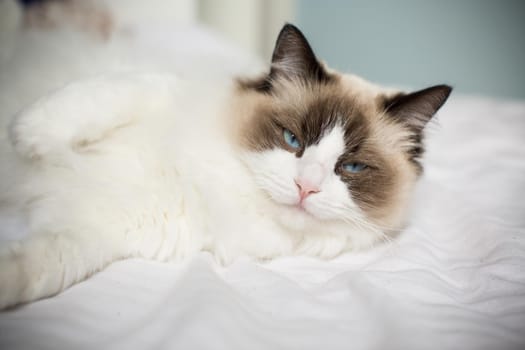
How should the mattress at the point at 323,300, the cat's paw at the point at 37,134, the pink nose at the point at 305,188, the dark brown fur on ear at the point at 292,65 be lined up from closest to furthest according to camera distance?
the mattress at the point at 323,300, the pink nose at the point at 305,188, the cat's paw at the point at 37,134, the dark brown fur on ear at the point at 292,65

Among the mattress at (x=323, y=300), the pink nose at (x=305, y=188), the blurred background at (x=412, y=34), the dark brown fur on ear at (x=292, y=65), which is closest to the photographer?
the mattress at (x=323, y=300)

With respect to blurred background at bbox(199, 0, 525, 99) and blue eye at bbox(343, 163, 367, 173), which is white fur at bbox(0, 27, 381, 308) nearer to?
blue eye at bbox(343, 163, 367, 173)

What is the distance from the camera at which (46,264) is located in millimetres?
815

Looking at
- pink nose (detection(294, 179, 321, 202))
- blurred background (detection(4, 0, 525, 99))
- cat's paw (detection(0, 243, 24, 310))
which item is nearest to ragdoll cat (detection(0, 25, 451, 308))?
pink nose (detection(294, 179, 321, 202))

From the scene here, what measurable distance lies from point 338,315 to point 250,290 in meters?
0.24

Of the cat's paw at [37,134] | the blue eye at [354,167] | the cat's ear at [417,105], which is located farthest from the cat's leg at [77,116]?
the cat's ear at [417,105]

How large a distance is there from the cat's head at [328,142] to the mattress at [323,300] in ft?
0.56

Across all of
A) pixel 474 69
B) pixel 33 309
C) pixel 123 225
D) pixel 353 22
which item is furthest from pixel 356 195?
pixel 474 69

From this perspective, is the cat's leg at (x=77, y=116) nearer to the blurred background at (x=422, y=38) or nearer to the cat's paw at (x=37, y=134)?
the cat's paw at (x=37, y=134)

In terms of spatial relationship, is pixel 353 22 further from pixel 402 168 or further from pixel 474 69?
pixel 402 168

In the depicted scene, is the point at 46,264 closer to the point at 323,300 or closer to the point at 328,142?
the point at 323,300

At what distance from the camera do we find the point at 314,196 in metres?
1.00

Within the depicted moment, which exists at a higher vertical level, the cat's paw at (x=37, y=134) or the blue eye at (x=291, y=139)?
the blue eye at (x=291, y=139)

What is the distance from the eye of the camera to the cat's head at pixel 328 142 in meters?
1.04
